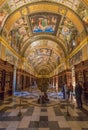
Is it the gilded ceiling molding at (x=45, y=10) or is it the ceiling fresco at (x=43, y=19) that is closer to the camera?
the ceiling fresco at (x=43, y=19)

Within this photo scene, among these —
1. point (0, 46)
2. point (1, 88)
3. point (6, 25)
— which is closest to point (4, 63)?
point (0, 46)

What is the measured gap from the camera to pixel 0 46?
11703 millimetres

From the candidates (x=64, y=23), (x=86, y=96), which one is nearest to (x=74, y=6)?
(x=64, y=23)

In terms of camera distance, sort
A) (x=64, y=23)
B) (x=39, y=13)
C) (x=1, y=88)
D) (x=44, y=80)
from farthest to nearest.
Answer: (x=64, y=23), (x=39, y=13), (x=1, y=88), (x=44, y=80)

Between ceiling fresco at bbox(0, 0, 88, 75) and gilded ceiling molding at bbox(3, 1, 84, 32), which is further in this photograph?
gilded ceiling molding at bbox(3, 1, 84, 32)

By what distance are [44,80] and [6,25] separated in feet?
23.5

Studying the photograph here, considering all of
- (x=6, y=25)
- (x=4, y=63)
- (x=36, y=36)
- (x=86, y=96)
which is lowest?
(x=86, y=96)

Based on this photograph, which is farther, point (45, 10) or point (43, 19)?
point (43, 19)

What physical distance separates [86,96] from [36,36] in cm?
1240

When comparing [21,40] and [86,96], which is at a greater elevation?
[21,40]

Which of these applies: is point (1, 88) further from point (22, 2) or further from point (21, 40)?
point (21, 40)

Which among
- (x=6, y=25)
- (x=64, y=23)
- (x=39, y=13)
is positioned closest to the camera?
(x=6, y=25)

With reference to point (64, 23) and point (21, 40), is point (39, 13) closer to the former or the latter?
point (64, 23)

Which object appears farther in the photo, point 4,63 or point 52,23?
point 52,23
